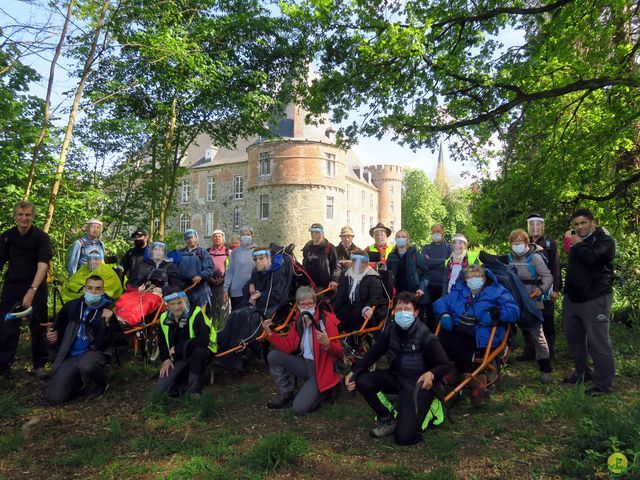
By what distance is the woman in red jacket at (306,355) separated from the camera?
507 cm

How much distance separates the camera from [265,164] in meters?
40.4

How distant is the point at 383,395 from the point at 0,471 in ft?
11.1

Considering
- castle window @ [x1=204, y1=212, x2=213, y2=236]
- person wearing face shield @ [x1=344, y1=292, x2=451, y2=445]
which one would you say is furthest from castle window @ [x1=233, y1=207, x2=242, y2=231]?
person wearing face shield @ [x1=344, y1=292, x2=451, y2=445]

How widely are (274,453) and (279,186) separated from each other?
36.1 metres

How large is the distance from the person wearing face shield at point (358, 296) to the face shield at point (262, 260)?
108 cm

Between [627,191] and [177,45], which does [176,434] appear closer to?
[177,45]

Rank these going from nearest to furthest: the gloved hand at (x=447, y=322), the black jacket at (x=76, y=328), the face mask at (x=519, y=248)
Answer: the gloved hand at (x=447, y=322), the black jacket at (x=76, y=328), the face mask at (x=519, y=248)

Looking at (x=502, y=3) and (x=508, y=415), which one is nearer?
(x=508, y=415)

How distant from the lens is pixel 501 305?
15.8 feet

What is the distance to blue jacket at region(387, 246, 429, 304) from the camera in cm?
664

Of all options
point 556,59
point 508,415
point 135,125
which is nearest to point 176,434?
point 508,415

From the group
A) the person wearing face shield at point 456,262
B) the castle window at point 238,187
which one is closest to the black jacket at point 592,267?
the person wearing face shield at point 456,262

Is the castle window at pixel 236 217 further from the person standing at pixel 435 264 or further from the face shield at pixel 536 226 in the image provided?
the face shield at pixel 536 226

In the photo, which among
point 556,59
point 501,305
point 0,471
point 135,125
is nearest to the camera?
point 0,471
